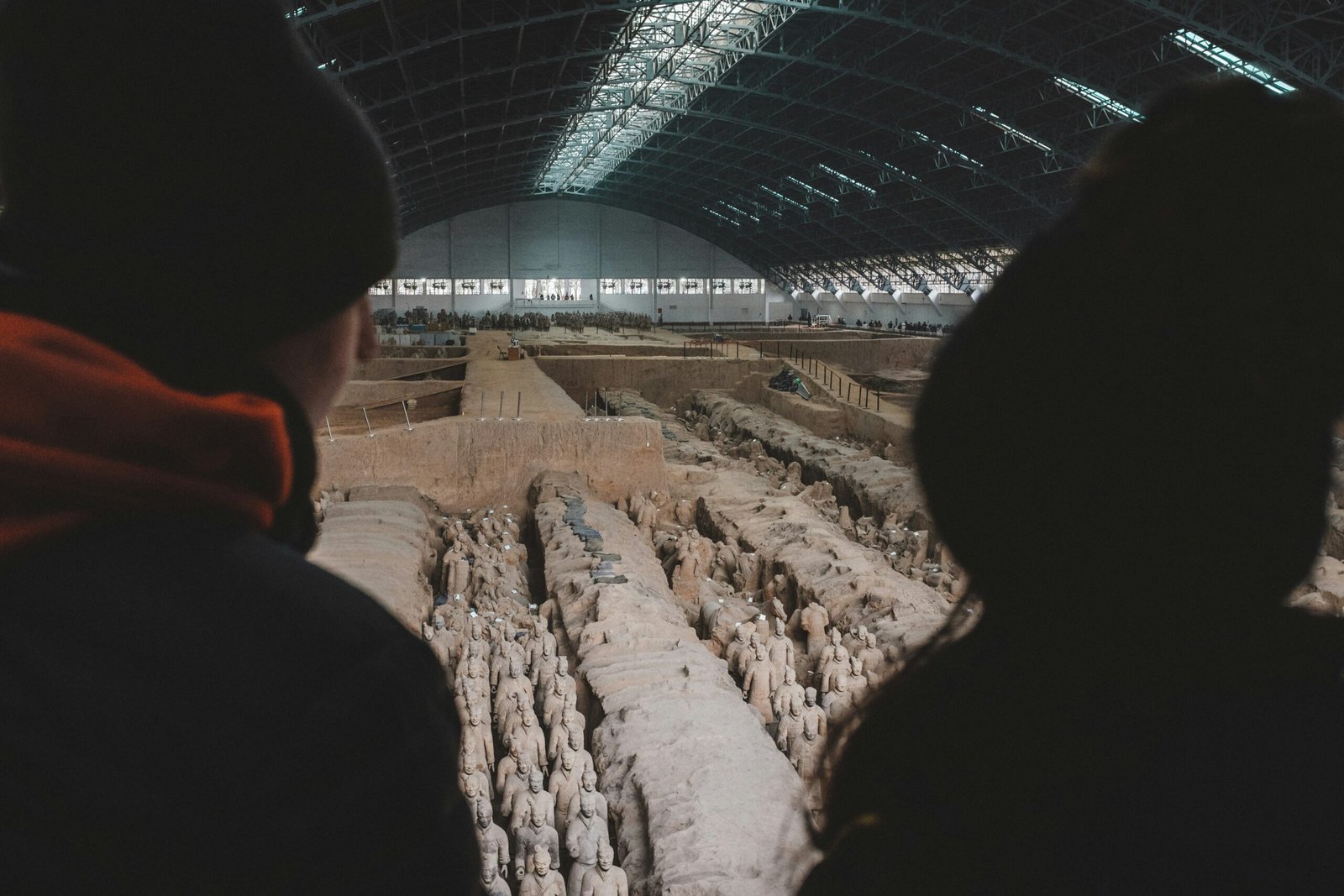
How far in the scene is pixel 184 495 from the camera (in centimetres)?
69

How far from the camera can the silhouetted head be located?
754mm

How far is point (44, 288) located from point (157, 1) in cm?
24

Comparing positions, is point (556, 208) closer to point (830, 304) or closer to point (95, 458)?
point (830, 304)

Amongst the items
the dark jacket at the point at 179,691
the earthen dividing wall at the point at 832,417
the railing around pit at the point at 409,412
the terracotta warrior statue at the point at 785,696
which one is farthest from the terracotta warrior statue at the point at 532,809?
the earthen dividing wall at the point at 832,417

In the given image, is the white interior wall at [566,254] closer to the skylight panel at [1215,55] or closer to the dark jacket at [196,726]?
the skylight panel at [1215,55]

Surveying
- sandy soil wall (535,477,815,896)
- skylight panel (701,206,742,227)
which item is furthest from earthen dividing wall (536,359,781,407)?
skylight panel (701,206,742,227)

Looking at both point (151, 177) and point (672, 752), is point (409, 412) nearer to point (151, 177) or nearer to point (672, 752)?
point (672, 752)

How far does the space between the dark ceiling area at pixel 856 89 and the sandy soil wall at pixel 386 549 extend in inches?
347

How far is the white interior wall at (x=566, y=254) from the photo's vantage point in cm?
4575

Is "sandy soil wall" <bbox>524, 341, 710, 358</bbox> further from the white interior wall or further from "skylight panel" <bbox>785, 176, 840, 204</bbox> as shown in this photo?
the white interior wall

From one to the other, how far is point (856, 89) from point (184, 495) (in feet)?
84.6

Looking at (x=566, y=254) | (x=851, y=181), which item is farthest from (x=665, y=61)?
(x=566, y=254)

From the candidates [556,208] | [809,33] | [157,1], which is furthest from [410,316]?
[157,1]

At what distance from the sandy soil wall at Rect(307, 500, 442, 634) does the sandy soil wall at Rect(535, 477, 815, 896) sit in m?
1.09
